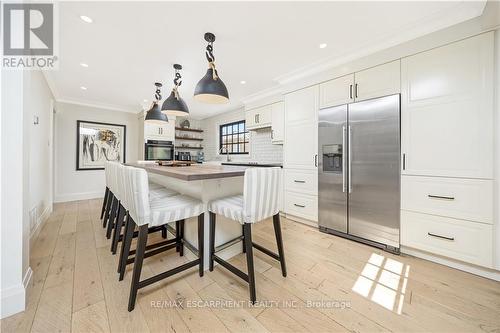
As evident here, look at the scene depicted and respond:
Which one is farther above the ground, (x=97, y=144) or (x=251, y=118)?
(x=251, y=118)

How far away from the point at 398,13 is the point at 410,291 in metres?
2.41

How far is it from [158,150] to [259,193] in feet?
14.0

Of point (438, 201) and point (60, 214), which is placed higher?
point (438, 201)

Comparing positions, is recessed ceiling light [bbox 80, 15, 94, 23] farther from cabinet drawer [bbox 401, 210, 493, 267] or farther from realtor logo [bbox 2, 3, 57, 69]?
cabinet drawer [bbox 401, 210, 493, 267]

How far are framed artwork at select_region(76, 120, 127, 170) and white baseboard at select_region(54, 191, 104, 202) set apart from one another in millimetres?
607

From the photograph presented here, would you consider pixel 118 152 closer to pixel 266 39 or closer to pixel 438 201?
pixel 266 39

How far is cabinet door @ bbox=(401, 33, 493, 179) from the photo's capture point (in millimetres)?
1663

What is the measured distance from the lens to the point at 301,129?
299 cm

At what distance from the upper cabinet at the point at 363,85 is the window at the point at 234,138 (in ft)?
8.37

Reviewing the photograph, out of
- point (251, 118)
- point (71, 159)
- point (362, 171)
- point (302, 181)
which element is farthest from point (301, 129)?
point (71, 159)

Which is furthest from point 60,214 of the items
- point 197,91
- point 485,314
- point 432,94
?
point 432,94

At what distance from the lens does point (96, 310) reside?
129 cm

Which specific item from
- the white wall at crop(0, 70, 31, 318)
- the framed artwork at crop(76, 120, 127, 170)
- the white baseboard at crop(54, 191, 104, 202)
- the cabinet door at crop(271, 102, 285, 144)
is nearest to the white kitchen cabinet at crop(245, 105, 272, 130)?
the cabinet door at crop(271, 102, 285, 144)

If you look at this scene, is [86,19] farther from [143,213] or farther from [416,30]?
[416,30]
